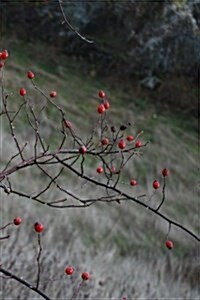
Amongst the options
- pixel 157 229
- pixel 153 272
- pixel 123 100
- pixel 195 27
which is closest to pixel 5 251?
pixel 153 272

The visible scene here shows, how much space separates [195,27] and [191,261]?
229cm

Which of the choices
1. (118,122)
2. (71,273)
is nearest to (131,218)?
(118,122)

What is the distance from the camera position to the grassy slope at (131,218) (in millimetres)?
2770

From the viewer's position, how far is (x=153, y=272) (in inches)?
113

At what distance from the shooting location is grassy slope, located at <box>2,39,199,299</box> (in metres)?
2.77

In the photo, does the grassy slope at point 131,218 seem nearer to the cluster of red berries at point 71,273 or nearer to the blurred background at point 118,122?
the blurred background at point 118,122

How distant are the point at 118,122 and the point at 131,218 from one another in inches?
46.6

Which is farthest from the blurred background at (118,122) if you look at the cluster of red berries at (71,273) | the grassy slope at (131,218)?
the cluster of red berries at (71,273)

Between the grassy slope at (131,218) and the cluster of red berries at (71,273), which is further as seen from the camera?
the grassy slope at (131,218)

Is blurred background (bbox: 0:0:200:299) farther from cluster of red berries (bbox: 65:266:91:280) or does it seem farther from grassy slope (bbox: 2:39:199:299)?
cluster of red berries (bbox: 65:266:91:280)

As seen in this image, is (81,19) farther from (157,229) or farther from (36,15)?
(157,229)

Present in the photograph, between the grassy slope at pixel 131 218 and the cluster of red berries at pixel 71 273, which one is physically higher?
the grassy slope at pixel 131 218

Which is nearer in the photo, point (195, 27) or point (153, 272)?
point (153, 272)

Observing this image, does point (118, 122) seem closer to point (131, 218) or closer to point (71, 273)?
point (131, 218)
